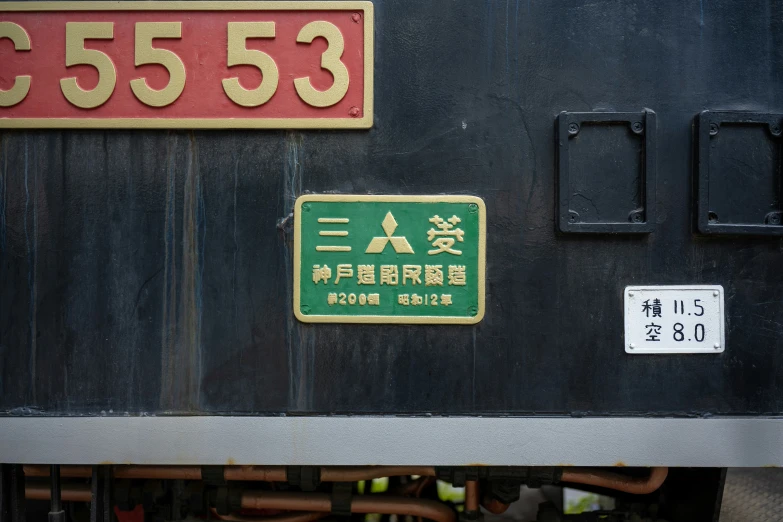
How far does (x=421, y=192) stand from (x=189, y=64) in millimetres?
763

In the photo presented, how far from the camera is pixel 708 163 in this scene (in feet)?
5.32

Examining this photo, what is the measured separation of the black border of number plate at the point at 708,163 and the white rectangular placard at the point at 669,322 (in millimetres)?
176

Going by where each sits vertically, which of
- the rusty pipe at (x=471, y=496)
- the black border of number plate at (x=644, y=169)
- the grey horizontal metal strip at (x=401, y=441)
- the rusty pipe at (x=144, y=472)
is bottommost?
the rusty pipe at (x=471, y=496)

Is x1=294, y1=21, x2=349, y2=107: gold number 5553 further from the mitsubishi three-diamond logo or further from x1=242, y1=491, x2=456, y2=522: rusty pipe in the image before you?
x1=242, y1=491, x2=456, y2=522: rusty pipe

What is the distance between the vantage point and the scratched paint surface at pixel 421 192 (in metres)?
1.64

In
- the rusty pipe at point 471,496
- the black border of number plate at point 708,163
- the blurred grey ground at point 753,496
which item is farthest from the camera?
the rusty pipe at point 471,496

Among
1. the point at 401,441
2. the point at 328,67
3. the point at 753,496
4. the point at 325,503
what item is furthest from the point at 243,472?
the point at 753,496

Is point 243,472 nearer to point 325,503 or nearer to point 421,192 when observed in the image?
point 325,503

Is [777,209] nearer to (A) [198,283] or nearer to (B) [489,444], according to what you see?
(B) [489,444]

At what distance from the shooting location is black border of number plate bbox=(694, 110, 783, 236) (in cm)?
162

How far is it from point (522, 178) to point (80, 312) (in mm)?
1352

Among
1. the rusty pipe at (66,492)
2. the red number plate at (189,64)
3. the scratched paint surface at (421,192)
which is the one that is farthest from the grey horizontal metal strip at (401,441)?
the red number plate at (189,64)

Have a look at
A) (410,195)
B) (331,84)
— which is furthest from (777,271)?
(331,84)

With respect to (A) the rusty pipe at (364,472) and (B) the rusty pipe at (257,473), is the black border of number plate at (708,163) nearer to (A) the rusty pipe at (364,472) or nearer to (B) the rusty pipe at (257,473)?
(A) the rusty pipe at (364,472)
